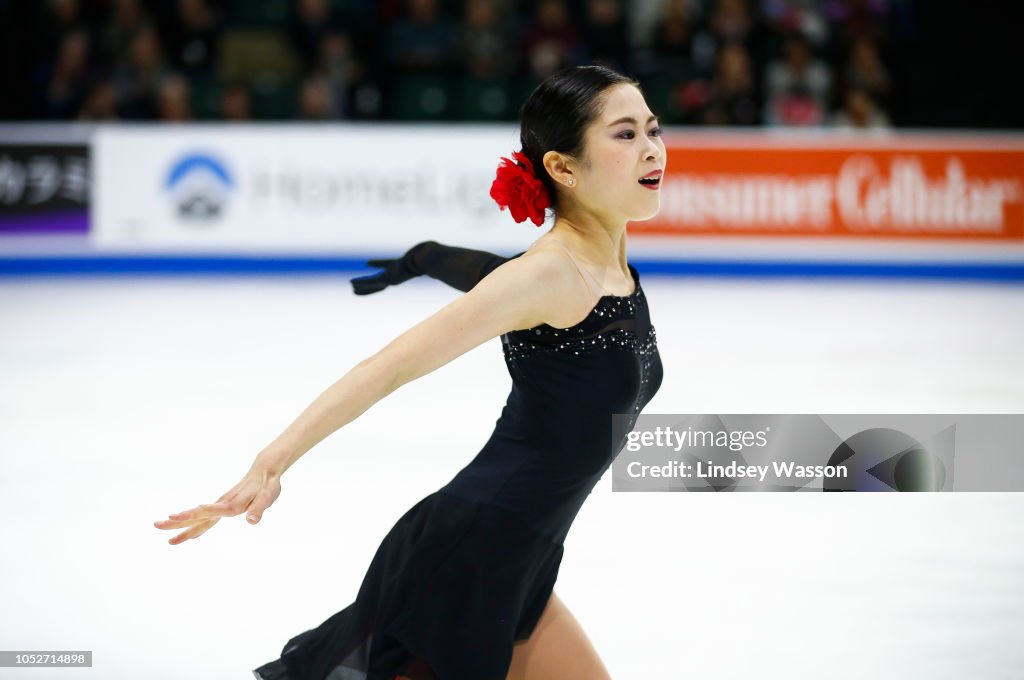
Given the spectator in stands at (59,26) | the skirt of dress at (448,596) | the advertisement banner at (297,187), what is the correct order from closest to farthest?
the skirt of dress at (448,596)
the advertisement banner at (297,187)
the spectator in stands at (59,26)

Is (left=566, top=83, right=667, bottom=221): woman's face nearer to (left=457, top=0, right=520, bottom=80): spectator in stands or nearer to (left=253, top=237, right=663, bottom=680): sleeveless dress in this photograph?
(left=253, top=237, right=663, bottom=680): sleeveless dress

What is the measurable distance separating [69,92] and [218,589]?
25.2ft

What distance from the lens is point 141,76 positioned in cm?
1021

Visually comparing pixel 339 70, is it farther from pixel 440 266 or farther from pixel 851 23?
pixel 440 266

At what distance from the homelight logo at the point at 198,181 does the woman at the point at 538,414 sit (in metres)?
7.77

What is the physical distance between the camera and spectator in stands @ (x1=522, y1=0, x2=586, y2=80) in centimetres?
1070

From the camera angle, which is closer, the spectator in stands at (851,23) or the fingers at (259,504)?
the fingers at (259,504)

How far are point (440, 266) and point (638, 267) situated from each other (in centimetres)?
751

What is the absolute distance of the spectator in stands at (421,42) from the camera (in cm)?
1077

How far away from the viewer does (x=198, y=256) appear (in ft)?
31.8

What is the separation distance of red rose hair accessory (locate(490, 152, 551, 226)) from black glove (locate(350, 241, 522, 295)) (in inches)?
4.4

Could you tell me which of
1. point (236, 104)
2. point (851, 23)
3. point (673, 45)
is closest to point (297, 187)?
point (236, 104)

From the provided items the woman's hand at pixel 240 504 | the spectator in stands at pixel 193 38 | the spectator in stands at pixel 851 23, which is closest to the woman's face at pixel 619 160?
the woman's hand at pixel 240 504

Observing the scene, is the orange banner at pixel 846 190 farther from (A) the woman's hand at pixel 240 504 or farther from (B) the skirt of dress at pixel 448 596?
(A) the woman's hand at pixel 240 504
